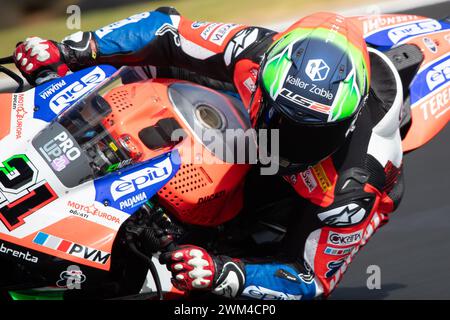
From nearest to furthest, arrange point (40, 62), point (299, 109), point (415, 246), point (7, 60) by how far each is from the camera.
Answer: point (299, 109)
point (40, 62)
point (7, 60)
point (415, 246)

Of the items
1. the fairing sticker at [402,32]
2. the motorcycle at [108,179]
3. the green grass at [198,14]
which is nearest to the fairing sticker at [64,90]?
the motorcycle at [108,179]

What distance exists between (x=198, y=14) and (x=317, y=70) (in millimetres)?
5207

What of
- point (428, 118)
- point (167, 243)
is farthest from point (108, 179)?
point (428, 118)

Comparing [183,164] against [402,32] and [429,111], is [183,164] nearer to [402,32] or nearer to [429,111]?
[429,111]

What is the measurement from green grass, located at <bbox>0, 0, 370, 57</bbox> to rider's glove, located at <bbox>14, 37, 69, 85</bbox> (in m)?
3.95

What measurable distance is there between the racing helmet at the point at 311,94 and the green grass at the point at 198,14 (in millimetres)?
4636

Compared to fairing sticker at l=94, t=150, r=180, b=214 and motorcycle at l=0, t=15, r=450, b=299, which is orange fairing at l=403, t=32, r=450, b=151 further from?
fairing sticker at l=94, t=150, r=180, b=214

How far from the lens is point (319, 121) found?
3.78 m

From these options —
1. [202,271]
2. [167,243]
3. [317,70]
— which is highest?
[317,70]

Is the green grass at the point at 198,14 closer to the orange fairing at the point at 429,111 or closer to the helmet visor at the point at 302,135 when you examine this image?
the orange fairing at the point at 429,111

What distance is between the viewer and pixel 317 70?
3852 mm
